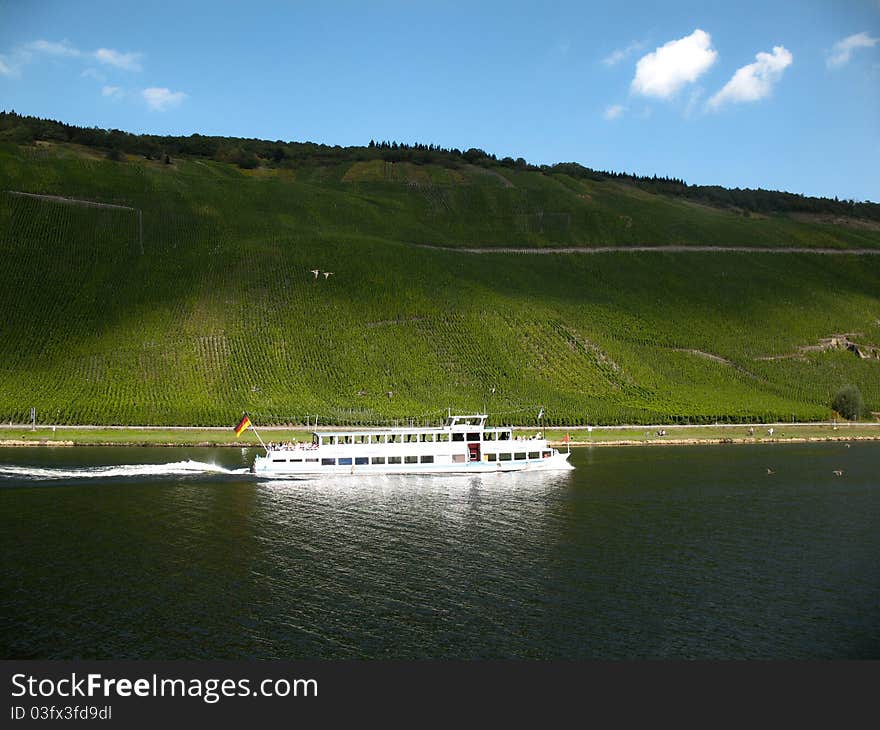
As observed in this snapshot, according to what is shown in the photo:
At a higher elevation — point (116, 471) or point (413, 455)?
point (413, 455)

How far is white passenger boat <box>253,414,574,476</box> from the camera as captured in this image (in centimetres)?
7438

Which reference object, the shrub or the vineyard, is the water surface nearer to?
the vineyard

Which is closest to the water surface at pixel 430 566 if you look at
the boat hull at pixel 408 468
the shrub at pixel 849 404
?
the boat hull at pixel 408 468

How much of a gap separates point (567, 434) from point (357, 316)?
53.1m

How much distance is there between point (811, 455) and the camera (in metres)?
90.1

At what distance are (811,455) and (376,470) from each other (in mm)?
47850

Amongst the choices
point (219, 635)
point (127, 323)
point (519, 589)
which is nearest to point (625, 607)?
point (519, 589)

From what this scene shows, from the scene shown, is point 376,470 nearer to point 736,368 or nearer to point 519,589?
point 519,589

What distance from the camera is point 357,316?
5443 inches

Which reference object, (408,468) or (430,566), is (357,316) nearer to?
(408,468)

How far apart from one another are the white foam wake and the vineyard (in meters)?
28.4

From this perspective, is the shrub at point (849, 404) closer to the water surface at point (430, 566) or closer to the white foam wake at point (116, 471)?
the water surface at point (430, 566)

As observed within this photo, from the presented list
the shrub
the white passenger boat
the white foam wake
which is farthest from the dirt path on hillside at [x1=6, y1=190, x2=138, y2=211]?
the shrub

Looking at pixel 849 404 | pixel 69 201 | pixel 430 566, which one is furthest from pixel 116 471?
pixel 69 201
